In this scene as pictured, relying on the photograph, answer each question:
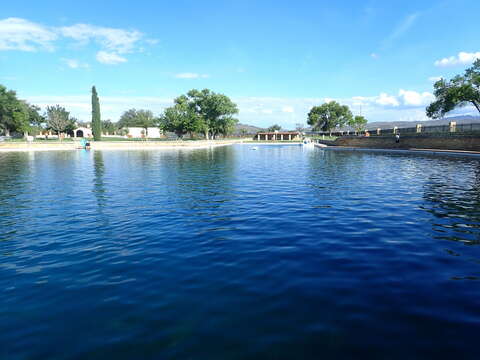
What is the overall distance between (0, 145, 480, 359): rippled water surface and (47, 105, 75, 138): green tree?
331 ft

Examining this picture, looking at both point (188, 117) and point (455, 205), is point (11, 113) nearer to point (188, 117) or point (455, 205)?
point (188, 117)

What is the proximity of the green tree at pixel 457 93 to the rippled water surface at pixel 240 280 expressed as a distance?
163ft

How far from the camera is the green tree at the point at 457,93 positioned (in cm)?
4997

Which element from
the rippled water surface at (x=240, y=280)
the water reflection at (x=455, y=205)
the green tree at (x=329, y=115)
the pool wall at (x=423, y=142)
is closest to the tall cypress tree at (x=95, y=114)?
the pool wall at (x=423, y=142)

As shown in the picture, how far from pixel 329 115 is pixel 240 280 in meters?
144

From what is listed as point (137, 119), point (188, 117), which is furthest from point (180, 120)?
point (137, 119)

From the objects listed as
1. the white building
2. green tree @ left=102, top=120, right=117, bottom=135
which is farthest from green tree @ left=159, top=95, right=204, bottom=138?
green tree @ left=102, top=120, right=117, bottom=135

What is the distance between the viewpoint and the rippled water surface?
4375 mm

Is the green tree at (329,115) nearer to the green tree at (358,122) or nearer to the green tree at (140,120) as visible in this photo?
the green tree at (358,122)

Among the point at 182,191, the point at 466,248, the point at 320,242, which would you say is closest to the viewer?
the point at 466,248

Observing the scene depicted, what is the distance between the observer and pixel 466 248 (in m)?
8.10

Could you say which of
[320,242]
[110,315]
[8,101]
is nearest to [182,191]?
[320,242]

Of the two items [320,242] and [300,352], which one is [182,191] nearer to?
[320,242]

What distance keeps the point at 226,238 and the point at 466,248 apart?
6891 millimetres
